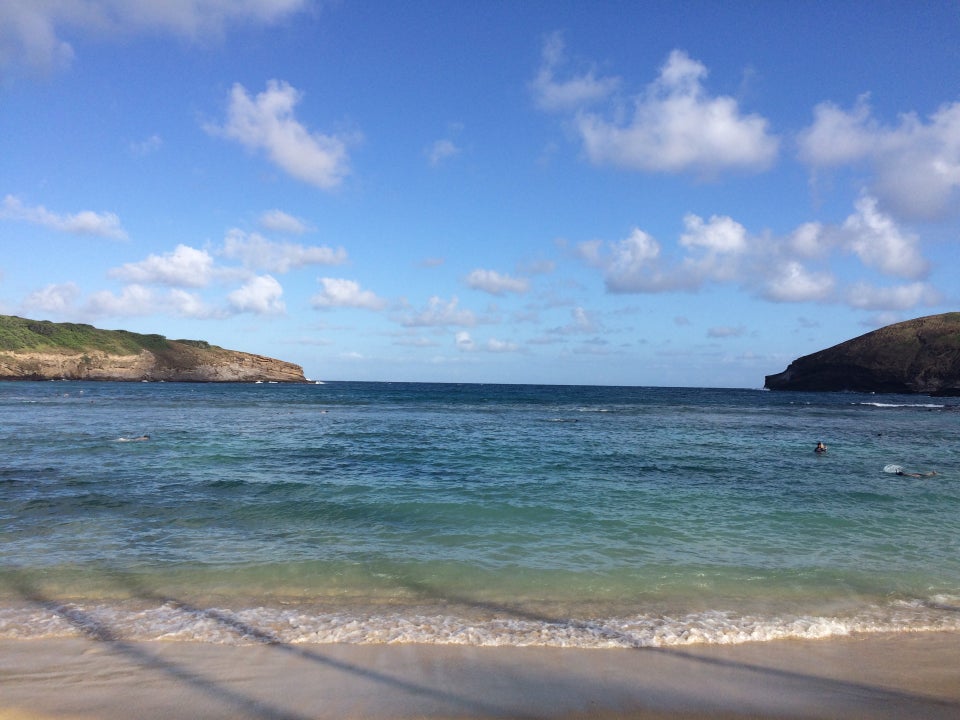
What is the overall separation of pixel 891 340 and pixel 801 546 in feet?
484

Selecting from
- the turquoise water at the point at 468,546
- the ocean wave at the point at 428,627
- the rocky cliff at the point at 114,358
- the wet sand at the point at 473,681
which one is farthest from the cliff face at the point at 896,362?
the rocky cliff at the point at 114,358

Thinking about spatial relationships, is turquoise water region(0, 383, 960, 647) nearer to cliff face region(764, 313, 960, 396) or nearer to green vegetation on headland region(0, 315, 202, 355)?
cliff face region(764, 313, 960, 396)

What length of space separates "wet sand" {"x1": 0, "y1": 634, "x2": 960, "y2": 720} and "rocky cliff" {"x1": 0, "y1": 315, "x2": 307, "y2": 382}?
147m

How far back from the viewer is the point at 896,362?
402 ft

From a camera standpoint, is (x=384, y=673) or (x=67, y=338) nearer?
(x=384, y=673)

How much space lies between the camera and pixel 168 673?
6.16 meters

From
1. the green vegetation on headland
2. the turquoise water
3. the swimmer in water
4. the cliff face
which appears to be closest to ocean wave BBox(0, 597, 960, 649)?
the turquoise water

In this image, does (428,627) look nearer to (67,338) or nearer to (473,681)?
(473,681)

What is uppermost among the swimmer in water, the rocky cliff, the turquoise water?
the rocky cliff

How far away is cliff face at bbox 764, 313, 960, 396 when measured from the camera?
4560 inches

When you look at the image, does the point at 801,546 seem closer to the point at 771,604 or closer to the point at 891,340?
the point at 771,604

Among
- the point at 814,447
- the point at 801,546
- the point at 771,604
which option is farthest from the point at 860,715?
the point at 814,447

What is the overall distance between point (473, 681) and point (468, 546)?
204 inches

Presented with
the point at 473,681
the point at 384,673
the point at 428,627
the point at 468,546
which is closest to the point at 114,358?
the point at 468,546
